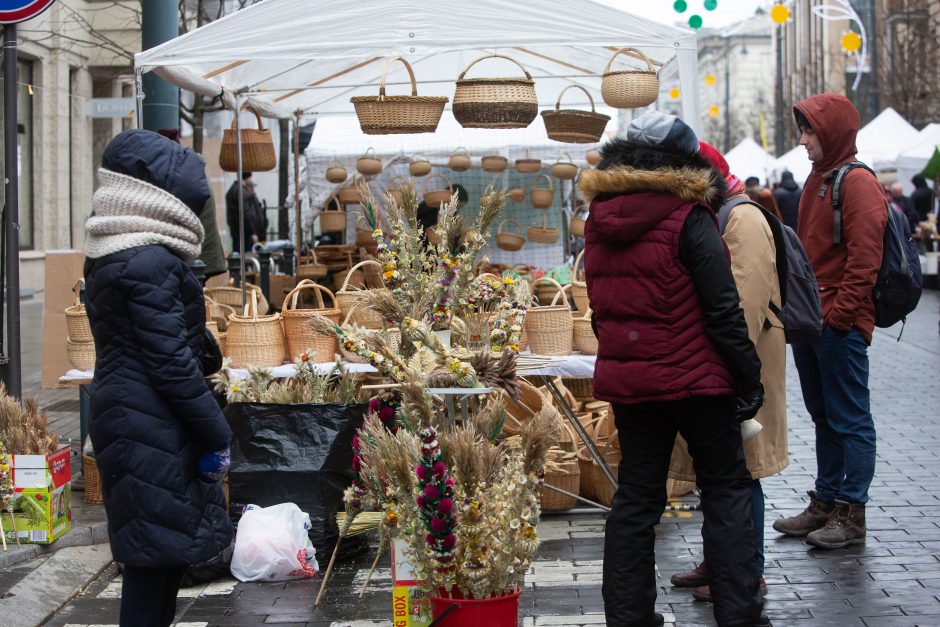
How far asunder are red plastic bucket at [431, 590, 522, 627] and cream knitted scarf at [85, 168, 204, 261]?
61.7 inches

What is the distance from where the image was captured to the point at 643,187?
4113 mm

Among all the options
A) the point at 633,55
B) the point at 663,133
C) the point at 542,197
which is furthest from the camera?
the point at 542,197

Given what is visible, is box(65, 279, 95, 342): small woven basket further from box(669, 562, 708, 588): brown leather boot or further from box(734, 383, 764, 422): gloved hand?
box(734, 383, 764, 422): gloved hand

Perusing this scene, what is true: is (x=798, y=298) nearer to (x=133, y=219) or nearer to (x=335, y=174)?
(x=133, y=219)

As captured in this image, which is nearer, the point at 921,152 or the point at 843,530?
the point at 843,530

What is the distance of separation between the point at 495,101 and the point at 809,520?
3331 mm

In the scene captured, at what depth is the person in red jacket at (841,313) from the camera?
5344 millimetres

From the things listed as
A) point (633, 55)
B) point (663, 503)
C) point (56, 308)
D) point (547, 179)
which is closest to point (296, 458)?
point (663, 503)

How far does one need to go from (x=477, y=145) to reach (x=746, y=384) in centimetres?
774

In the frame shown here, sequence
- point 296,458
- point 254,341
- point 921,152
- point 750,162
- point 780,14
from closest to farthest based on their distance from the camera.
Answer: point 296,458, point 254,341, point 780,14, point 921,152, point 750,162

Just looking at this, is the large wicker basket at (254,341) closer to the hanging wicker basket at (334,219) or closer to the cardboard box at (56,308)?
the cardboard box at (56,308)

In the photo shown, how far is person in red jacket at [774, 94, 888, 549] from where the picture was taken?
534 centimetres

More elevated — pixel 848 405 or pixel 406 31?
pixel 406 31

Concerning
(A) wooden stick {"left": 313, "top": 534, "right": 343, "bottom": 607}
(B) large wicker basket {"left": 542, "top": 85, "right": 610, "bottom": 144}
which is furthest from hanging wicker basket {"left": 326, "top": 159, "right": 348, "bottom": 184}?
(A) wooden stick {"left": 313, "top": 534, "right": 343, "bottom": 607}
